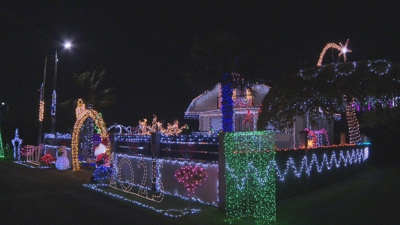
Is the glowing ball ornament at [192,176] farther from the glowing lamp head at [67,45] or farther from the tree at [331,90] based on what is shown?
the glowing lamp head at [67,45]

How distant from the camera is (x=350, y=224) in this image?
8.34 m

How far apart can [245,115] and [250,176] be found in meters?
16.5

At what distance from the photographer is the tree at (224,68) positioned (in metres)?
15.4

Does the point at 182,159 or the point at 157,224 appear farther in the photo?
the point at 182,159

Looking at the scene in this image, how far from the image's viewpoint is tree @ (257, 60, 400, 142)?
12961 millimetres

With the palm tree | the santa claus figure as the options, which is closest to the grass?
the santa claus figure

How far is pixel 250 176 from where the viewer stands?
9094mm

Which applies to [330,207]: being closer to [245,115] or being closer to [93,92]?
[245,115]

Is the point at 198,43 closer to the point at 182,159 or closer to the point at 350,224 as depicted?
the point at 182,159

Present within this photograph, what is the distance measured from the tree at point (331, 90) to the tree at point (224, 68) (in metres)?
1.53

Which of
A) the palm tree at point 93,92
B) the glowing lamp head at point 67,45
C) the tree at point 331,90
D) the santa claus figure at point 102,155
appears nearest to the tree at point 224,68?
the tree at point 331,90

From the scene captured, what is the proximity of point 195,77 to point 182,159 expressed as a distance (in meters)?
4.64

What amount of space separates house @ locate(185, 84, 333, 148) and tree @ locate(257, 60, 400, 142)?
5.30 metres

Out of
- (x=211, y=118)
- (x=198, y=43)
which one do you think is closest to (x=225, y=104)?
(x=198, y=43)
